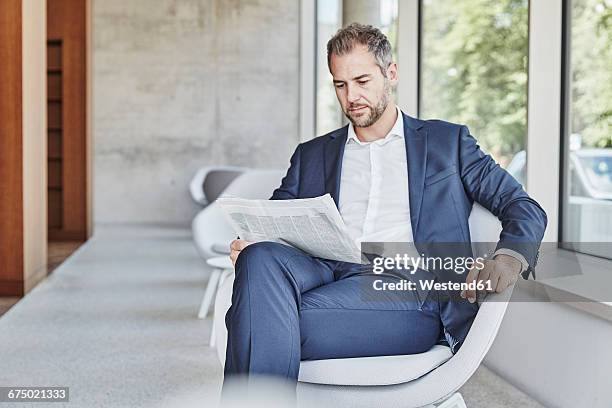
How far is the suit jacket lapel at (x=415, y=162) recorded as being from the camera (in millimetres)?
2201

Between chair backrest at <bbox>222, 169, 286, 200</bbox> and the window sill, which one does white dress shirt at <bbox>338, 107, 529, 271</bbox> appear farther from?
chair backrest at <bbox>222, 169, 286, 200</bbox>

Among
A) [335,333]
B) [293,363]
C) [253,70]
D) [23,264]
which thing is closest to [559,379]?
[335,333]

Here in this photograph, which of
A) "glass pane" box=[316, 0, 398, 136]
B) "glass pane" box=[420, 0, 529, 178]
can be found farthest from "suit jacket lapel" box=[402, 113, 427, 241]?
"glass pane" box=[316, 0, 398, 136]

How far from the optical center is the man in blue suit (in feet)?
6.07

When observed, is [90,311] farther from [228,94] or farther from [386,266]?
[228,94]

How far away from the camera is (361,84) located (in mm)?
2223

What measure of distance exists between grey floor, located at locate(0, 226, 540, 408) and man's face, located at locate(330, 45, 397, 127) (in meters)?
1.05

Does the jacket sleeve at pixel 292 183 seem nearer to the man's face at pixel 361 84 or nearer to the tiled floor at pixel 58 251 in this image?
the man's face at pixel 361 84

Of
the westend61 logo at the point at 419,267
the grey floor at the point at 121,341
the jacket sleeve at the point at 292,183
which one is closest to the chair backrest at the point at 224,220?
the grey floor at the point at 121,341

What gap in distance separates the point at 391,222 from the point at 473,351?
500 mm

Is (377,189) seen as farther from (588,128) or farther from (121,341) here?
(121,341)

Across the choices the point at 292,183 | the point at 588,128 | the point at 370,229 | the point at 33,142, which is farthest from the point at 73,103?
the point at 370,229

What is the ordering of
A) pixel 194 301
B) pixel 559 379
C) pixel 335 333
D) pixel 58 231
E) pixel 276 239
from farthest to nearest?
1. pixel 58 231
2. pixel 194 301
3. pixel 559 379
4. pixel 276 239
5. pixel 335 333

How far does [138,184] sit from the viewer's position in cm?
1013
